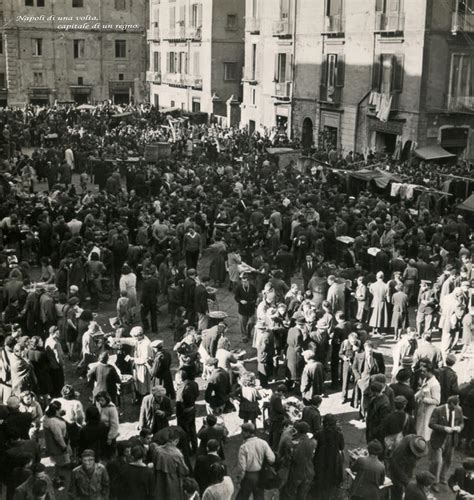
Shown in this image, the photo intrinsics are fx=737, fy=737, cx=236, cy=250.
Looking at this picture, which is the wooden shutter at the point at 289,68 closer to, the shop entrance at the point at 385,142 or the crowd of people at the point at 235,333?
the shop entrance at the point at 385,142

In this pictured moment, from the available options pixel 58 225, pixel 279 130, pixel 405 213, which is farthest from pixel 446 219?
pixel 279 130

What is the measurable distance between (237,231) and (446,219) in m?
5.93

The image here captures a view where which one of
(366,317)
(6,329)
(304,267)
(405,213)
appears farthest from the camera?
(405,213)

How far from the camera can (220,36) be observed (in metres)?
47.4

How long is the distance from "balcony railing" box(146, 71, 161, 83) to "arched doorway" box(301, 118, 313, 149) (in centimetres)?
2246

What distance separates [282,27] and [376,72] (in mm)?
8599

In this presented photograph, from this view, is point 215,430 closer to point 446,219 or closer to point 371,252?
point 371,252

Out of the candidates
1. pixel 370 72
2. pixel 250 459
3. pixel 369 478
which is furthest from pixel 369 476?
pixel 370 72

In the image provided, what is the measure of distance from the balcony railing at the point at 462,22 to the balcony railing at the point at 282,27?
11.3 metres

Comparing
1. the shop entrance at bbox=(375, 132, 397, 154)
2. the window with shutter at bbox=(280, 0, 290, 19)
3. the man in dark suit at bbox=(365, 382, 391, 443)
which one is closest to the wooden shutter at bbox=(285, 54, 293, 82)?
the window with shutter at bbox=(280, 0, 290, 19)

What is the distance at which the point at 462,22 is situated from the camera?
29.1m

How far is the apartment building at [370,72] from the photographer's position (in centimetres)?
2941

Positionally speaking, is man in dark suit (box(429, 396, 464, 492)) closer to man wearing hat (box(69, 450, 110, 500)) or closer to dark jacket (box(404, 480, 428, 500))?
dark jacket (box(404, 480, 428, 500))

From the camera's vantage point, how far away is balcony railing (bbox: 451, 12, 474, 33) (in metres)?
28.9
